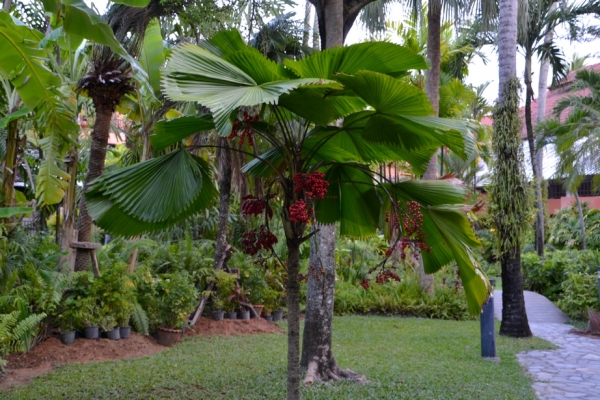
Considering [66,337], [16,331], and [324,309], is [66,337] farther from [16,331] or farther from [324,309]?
[324,309]

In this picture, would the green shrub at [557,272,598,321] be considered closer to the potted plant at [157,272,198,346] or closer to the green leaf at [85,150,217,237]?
the potted plant at [157,272,198,346]

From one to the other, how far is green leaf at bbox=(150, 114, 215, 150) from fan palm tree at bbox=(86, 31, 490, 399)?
2 cm

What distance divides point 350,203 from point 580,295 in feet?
37.2

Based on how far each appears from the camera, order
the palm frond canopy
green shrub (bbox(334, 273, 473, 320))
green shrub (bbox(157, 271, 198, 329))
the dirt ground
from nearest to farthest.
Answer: the palm frond canopy, the dirt ground, green shrub (bbox(157, 271, 198, 329)), green shrub (bbox(334, 273, 473, 320))

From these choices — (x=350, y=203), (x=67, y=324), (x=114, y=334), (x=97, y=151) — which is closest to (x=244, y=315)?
(x=114, y=334)

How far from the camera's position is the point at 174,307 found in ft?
32.3

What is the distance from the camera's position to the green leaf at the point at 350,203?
17.6 ft

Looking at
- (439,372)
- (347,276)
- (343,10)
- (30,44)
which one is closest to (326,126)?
(30,44)

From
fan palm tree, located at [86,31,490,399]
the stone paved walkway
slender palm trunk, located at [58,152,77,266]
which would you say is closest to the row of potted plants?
slender palm trunk, located at [58,152,77,266]

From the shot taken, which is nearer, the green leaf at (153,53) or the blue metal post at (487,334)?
the blue metal post at (487,334)

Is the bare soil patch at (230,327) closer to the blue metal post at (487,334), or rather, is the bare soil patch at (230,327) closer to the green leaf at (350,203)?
the blue metal post at (487,334)

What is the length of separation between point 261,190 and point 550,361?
234 inches

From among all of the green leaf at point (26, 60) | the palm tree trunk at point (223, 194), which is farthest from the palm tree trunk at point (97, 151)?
the palm tree trunk at point (223, 194)

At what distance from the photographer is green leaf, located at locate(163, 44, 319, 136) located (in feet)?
11.4
